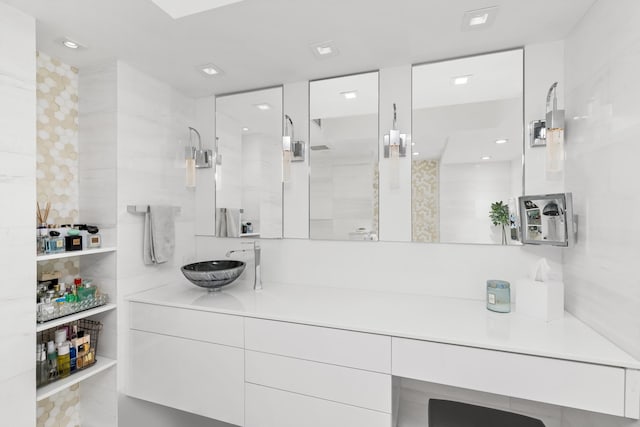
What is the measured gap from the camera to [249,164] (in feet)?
7.73

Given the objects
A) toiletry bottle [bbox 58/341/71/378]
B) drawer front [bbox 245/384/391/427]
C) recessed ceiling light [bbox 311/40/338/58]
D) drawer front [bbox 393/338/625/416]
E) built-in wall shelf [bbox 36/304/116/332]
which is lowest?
drawer front [bbox 245/384/391/427]

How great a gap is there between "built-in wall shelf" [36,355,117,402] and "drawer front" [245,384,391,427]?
901 millimetres

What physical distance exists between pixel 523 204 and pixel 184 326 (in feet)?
6.41

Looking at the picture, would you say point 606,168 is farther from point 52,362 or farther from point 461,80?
point 52,362

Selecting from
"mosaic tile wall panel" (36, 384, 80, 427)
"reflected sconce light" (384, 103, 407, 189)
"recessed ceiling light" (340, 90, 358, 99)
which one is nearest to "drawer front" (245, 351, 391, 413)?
"reflected sconce light" (384, 103, 407, 189)

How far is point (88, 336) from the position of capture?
1.85 m

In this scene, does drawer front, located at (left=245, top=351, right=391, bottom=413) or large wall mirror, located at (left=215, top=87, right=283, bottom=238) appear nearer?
drawer front, located at (left=245, top=351, right=391, bottom=413)

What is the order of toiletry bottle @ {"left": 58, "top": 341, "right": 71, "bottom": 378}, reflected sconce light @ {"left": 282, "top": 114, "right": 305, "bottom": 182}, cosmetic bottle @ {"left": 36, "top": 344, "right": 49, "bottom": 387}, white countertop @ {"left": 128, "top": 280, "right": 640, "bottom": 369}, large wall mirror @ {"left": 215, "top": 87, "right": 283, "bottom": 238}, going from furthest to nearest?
1. large wall mirror @ {"left": 215, "top": 87, "right": 283, "bottom": 238}
2. reflected sconce light @ {"left": 282, "top": 114, "right": 305, "bottom": 182}
3. toiletry bottle @ {"left": 58, "top": 341, "right": 71, "bottom": 378}
4. cosmetic bottle @ {"left": 36, "top": 344, "right": 49, "bottom": 387}
5. white countertop @ {"left": 128, "top": 280, "right": 640, "bottom": 369}

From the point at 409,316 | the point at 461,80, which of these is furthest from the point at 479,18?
the point at 409,316

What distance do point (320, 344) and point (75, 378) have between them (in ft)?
4.45

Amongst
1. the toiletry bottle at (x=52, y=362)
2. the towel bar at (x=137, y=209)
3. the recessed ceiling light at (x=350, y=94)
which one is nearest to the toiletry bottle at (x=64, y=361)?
the toiletry bottle at (x=52, y=362)

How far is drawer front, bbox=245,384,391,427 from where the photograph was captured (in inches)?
56.7

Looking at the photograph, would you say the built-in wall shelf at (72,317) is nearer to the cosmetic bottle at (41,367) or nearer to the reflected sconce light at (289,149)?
the cosmetic bottle at (41,367)

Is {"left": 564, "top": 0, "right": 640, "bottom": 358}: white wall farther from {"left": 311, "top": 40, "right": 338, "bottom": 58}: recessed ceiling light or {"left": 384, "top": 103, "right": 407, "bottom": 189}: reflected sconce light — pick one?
{"left": 311, "top": 40, "right": 338, "bottom": 58}: recessed ceiling light
